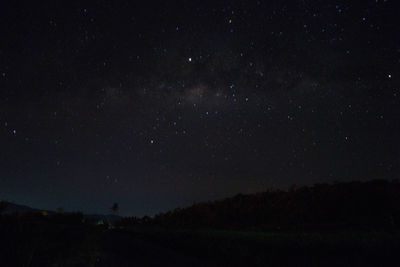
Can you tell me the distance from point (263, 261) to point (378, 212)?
57.9 ft

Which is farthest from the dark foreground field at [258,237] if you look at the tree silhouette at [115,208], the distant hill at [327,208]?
the tree silhouette at [115,208]

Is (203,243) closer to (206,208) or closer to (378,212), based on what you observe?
(378,212)

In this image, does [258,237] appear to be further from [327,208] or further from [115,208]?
[115,208]

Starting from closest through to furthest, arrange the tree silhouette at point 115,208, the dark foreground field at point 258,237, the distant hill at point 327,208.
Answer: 1. the dark foreground field at point 258,237
2. the distant hill at point 327,208
3. the tree silhouette at point 115,208

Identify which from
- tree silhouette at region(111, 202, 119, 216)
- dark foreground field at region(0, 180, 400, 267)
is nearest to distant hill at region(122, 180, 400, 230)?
dark foreground field at region(0, 180, 400, 267)

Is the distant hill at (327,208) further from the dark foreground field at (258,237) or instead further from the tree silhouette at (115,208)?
the tree silhouette at (115,208)

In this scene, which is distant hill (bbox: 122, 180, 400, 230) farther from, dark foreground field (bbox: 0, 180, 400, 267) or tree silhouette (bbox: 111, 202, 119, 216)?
tree silhouette (bbox: 111, 202, 119, 216)

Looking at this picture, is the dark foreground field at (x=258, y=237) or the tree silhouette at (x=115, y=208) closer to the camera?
the dark foreground field at (x=258, y=237)

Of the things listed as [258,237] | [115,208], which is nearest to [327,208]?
[258,237]

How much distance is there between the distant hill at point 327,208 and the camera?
20.8 m

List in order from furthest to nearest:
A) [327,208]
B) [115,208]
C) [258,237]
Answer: [115,208] → [327,208] → [258,237]

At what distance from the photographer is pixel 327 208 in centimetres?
2523

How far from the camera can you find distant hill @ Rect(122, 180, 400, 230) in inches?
817

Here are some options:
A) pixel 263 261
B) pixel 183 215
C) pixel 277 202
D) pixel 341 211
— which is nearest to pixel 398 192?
pixel 341 211
